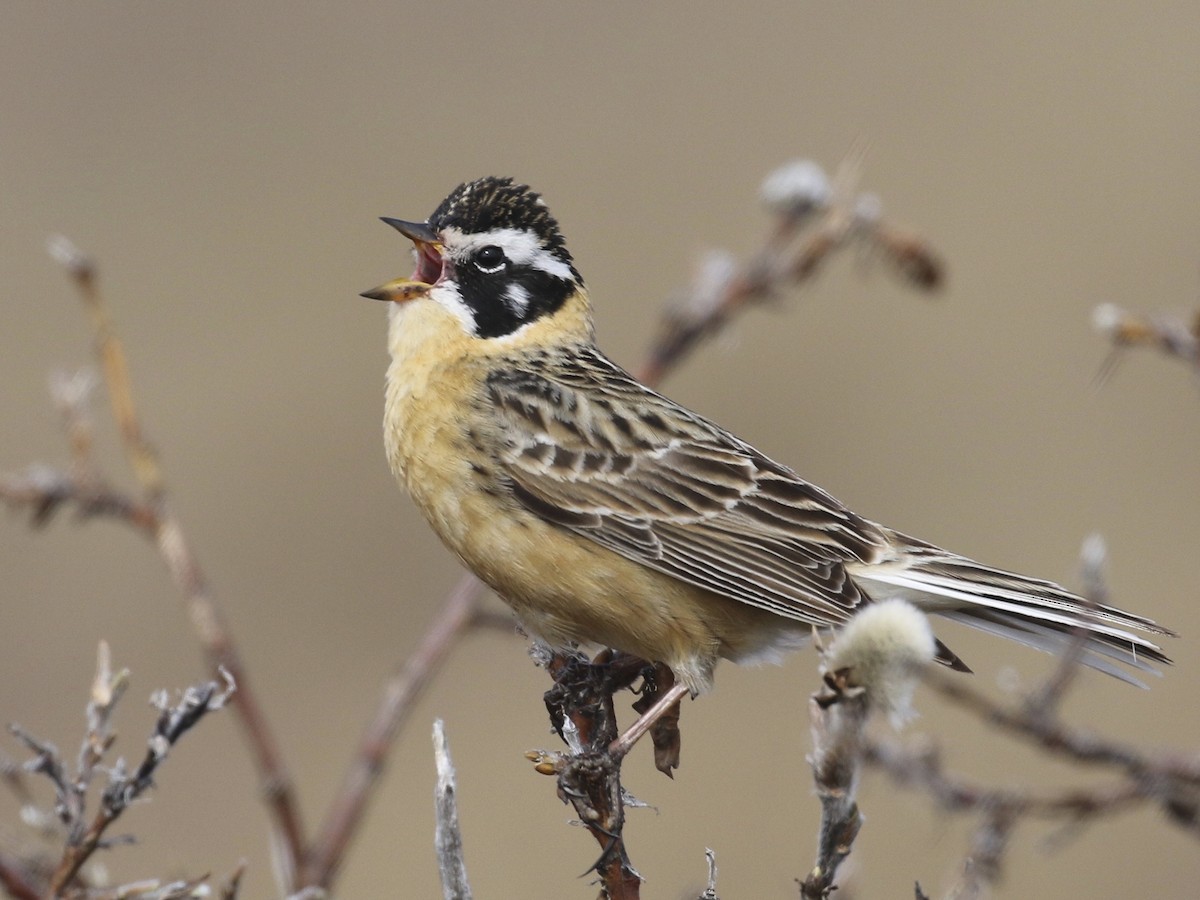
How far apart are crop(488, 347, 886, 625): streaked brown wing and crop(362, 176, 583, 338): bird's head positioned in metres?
0.22

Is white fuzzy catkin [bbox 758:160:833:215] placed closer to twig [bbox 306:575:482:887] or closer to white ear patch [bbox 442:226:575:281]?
white ear patch [bbox 442:226:575:281]

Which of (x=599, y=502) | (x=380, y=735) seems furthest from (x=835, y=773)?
(x=599, y=502)

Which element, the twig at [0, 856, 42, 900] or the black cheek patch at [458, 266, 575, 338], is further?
the black cheek patch at [458, 266, 575, 338]

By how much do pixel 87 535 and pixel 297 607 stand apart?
5.90ft

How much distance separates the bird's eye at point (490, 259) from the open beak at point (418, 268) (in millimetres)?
131

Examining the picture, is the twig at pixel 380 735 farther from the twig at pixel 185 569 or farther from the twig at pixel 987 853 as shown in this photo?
the twig at pixel 987 853

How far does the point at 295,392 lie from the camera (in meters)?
13.3

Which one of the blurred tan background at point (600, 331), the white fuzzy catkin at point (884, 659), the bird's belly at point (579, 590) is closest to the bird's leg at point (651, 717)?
the bird's belly at point (579, 590)

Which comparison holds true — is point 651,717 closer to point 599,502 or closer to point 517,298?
point 599,502

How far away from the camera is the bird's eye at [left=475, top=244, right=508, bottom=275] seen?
18.6 feet

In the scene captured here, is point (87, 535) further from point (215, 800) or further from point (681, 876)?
point (681, 876)

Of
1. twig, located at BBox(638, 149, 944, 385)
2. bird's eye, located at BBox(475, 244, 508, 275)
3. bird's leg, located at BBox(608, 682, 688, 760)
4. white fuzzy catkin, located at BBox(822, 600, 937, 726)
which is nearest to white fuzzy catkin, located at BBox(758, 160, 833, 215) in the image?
twig, located at BBox(638, 149, 944, 385)

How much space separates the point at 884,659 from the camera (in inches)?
101

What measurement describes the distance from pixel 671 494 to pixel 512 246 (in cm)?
102
